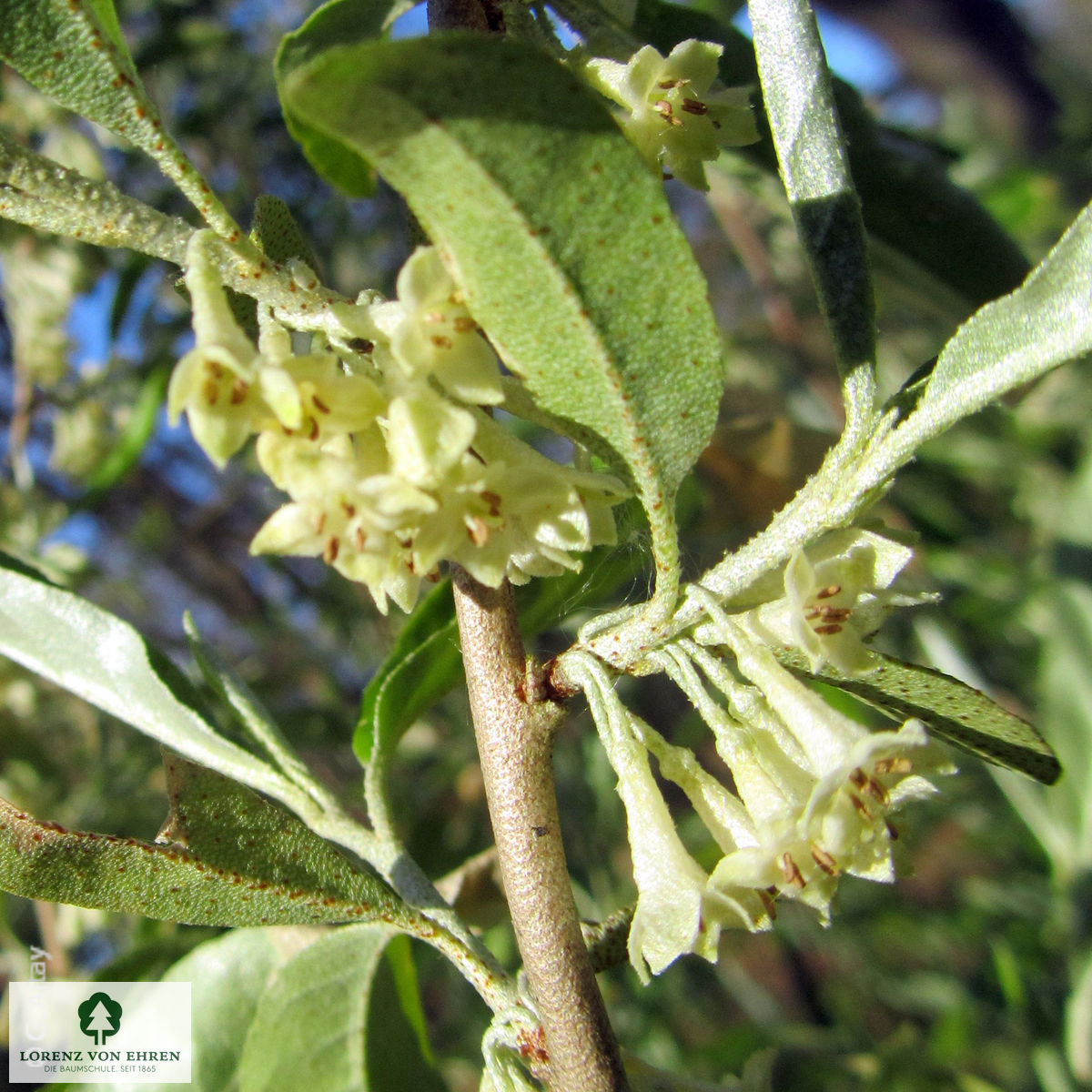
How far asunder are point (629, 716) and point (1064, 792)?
1707 mm

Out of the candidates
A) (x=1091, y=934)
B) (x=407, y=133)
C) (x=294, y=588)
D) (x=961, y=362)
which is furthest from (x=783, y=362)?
(x=407, y=133)

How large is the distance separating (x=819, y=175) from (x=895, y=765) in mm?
522

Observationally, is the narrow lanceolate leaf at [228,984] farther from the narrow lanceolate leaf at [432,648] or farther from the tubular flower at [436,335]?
the tubular flower at [436,335]

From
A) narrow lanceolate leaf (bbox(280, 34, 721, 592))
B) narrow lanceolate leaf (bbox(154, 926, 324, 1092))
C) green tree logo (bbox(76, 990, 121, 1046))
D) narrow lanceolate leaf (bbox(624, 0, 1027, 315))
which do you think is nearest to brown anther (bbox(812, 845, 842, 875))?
narrow lanceolate leaf (bbox(280, 34, 721, 592))

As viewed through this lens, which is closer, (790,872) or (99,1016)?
(790,872)

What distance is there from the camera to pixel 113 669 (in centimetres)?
118

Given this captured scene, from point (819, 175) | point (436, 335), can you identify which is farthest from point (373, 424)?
point (819, 175)

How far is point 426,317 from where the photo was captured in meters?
0.75

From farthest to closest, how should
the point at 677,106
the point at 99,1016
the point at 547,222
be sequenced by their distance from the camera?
the point at 99,1016 → the point at 677,106 → the point at 547,222

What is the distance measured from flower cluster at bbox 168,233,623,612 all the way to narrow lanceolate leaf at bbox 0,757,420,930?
33 centimetres

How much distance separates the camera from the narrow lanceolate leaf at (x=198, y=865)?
36.6 inches

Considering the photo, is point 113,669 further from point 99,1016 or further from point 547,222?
point 547,222

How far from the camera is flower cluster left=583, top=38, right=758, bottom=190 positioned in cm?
97

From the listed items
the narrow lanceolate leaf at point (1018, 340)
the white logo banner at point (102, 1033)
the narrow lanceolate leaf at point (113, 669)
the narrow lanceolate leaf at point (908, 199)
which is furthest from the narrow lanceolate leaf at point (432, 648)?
the narrow lanceolate leaf at point (908, 199)
